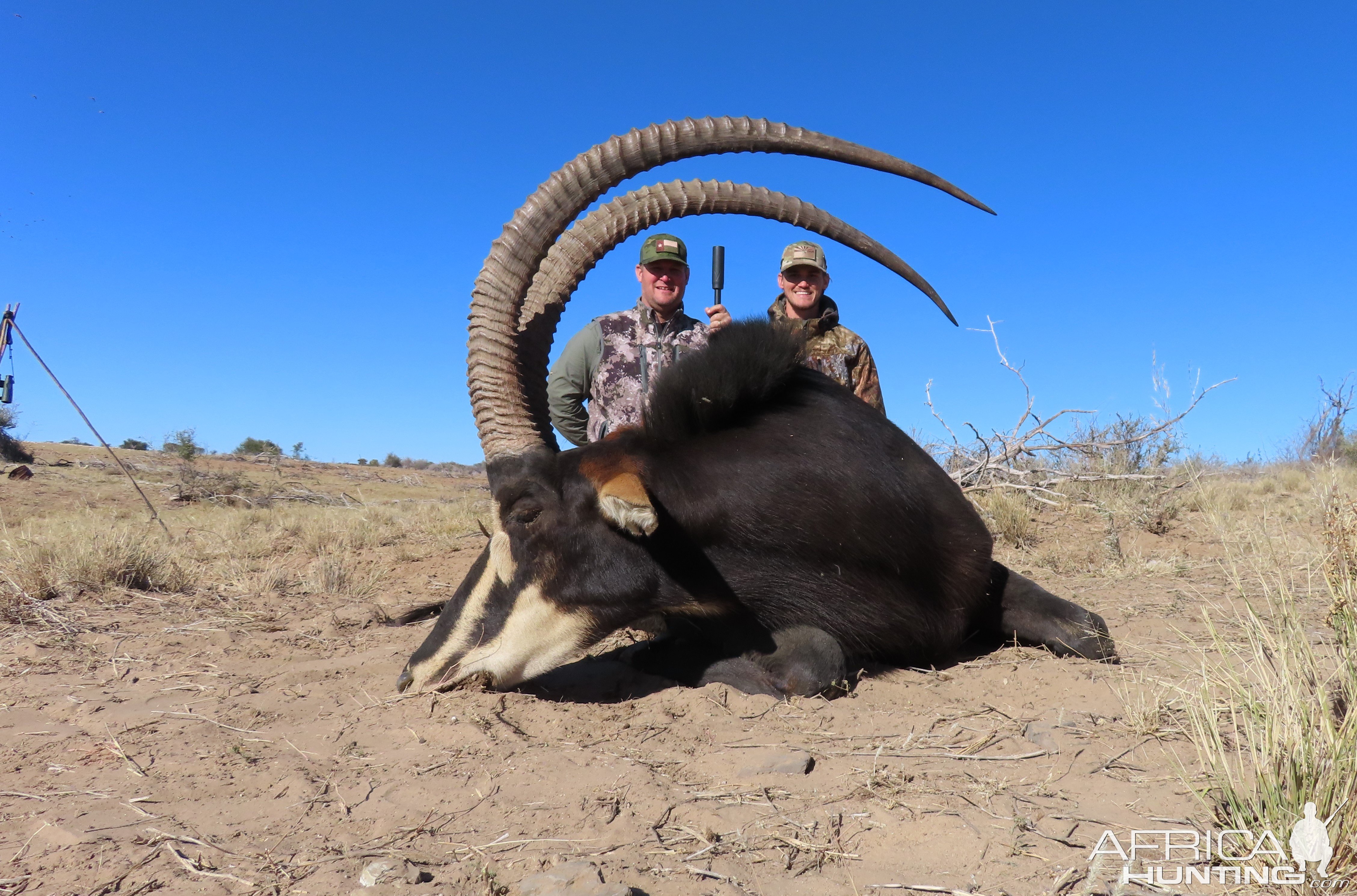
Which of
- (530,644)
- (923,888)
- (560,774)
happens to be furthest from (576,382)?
(923,888)

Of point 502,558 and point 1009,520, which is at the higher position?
point 1009,520

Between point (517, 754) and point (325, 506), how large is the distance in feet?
42.8

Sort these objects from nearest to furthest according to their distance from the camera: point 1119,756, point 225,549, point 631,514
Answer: point 1119,756 → point 631,514 → point 225,549

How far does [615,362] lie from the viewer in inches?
237

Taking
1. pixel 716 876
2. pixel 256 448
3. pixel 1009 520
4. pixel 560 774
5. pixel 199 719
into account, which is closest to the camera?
pixel 716 876

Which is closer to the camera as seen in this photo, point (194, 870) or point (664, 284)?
point (194, 870)

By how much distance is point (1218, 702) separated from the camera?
114 inches

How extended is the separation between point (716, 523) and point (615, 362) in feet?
8.86

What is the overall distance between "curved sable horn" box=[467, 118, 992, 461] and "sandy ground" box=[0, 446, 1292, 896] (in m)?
1.39

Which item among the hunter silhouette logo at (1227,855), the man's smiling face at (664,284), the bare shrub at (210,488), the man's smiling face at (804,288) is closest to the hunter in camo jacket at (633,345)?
the man's smiling face at (664,284)

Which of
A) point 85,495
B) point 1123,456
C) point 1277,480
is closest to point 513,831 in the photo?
point 1123,456

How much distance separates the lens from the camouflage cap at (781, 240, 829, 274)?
244 inches

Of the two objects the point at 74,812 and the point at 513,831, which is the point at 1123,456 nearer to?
the point at 513,831

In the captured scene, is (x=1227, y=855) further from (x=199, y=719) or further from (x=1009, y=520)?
(x=1009, y=520)
